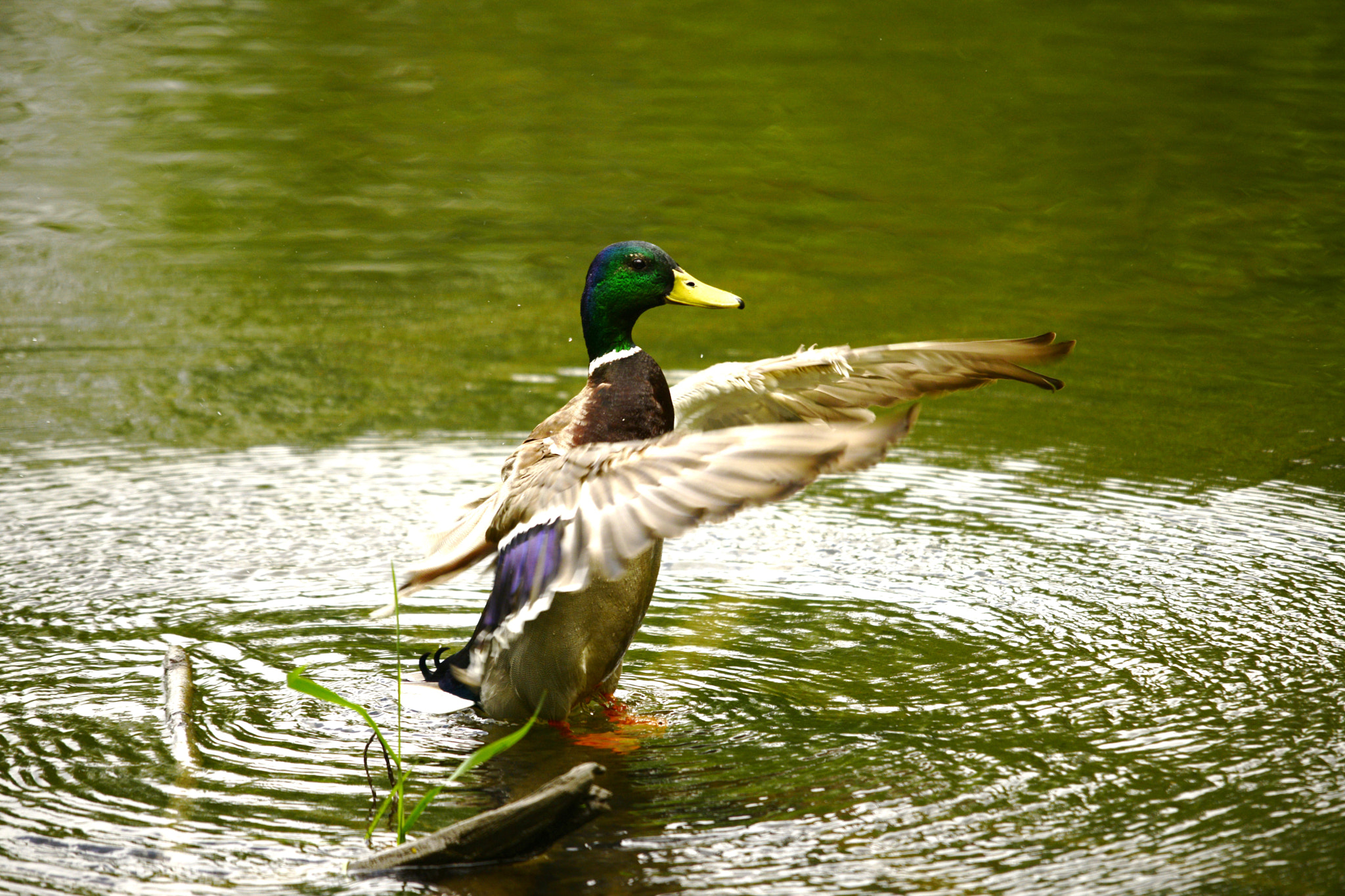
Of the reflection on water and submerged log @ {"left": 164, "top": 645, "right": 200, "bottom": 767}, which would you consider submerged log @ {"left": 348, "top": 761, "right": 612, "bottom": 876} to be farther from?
submerged log @ {"left": 164, "top": 645, "right": 200, "bottom": 767}

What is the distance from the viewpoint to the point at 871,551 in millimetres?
5645

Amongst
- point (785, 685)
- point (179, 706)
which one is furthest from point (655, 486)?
point (179, 706)

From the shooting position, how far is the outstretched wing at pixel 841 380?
457 centimetres

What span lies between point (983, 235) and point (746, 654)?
6.29 meters

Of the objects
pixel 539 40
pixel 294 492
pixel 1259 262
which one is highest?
pixel 539 40

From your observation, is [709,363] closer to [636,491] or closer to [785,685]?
[785,685]

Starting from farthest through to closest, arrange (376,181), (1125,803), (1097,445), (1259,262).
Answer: (376,181), (1259,262), (1097,445), (1125,803)

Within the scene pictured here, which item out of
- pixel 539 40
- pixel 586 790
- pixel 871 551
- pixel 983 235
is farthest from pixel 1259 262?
pixel 586 790

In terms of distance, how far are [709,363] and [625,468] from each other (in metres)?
4.30

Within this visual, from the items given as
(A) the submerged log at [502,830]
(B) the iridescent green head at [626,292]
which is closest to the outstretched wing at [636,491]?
(A) the submerged log at [502,830]

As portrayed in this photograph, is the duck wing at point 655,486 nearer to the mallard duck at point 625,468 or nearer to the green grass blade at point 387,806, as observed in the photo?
the mallard duck at point 625,468

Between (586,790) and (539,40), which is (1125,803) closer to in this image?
(586,790)

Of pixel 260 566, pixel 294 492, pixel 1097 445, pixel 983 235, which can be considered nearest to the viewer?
pixel 260 566

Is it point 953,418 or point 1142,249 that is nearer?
point 953,418
